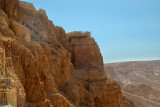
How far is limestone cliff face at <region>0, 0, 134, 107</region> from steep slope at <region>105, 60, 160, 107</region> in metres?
23.9

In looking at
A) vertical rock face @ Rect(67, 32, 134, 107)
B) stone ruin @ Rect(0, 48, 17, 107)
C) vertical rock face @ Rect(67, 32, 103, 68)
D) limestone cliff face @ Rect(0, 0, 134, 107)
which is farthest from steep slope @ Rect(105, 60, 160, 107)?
stone ruin @ Rect(0, 48, 17, 107)

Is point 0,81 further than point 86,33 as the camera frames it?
No

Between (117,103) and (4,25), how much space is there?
21260 mm

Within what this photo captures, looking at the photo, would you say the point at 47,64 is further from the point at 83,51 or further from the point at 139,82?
the point at 139,82

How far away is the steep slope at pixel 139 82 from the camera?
58.5m

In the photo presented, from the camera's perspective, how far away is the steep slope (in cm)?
5847

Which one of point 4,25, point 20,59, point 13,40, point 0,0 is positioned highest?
point 0,0

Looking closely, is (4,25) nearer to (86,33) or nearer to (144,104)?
(86,33)

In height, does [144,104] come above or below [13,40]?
below

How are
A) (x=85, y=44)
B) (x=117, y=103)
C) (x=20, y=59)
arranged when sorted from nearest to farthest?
(x=20, y=59), (x=117, y=103), (x=85, y=44)

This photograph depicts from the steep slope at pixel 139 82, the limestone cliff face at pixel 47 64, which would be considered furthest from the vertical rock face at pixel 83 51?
the steep slope at pixel 139 82

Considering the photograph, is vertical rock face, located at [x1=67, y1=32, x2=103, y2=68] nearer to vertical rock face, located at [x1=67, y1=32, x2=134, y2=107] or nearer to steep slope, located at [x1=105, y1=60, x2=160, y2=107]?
→ vertical rock face, located at [x1=67, y1=32, x2=134, y2=107]

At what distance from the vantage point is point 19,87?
11.1m

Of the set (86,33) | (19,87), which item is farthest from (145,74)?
(19,87)
